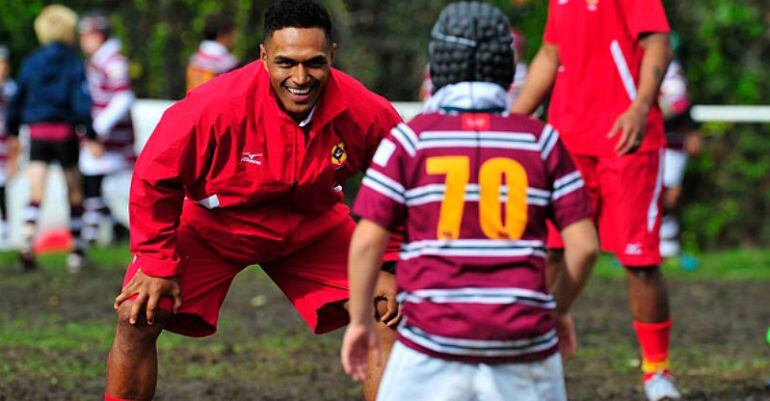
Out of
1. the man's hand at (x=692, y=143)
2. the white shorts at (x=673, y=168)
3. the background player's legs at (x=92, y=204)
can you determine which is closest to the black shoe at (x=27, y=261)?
the background player's legs at (x=92, y=204)

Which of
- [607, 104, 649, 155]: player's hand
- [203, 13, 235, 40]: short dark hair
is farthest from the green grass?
[607, 104, 649, 155]: player's hand

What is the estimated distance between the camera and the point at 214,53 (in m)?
11.5

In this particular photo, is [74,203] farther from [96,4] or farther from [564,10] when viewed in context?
[564,10]

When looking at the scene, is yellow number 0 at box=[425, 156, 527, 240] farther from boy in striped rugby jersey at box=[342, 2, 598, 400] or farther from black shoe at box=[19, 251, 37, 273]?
black shoe at box=[19, 251, 37, 273]

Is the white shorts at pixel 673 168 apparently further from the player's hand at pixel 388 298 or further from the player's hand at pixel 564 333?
the player's hand at pixel 564 333

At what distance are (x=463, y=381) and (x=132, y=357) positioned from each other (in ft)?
5.20

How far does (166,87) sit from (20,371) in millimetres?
9043

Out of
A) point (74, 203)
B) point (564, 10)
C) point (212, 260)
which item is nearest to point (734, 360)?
point (564, 10)

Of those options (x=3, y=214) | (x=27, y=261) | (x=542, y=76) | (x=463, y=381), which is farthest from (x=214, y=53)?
(x=463, y=381)

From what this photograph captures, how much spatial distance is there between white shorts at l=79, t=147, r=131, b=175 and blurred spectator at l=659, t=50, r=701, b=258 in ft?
16.9

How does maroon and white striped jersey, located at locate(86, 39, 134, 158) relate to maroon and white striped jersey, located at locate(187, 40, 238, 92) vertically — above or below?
below

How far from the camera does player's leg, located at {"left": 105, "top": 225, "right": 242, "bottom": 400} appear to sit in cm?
507

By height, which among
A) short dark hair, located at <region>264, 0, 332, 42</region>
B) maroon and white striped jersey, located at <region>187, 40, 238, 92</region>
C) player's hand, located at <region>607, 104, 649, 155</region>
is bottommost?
maroon and white striped jersey, located at <region>187, 40, 238, 92</region>

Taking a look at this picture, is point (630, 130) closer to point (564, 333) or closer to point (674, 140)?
point (564, 333)
